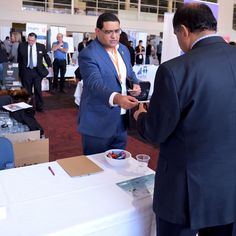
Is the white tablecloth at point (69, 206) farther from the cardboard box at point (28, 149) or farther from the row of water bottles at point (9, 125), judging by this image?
the row of water bottles at point (9, 125)

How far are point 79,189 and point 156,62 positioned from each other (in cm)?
1076

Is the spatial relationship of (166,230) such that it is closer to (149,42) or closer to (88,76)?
(88,76)

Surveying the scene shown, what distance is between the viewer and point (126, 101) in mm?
1437

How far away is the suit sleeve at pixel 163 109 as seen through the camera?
3.02 ft

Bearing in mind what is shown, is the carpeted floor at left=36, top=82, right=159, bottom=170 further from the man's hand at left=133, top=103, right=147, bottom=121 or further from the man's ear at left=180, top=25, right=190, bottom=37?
the man's ear at left=180, top=25, right=190, bottom=37

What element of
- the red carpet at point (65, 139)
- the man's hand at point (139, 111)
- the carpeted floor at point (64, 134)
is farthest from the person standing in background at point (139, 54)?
the man's hand at point (139, 111)

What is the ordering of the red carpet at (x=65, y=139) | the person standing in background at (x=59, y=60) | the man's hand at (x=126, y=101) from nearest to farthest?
the man's hand at (x=126, y=101) → the red carpet at (x=65, y=139) → the person standing in background at (x=59, y=60)

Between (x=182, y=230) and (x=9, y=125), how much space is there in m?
1.74

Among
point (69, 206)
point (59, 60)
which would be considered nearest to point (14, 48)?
point (59, 60)

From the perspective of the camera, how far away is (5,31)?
955cm

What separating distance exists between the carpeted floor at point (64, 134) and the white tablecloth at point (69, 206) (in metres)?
1.89

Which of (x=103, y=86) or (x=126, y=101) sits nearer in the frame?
(x=126, y=101)

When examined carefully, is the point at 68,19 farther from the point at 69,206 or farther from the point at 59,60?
the point at 69,206

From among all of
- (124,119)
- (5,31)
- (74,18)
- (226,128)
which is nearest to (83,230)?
(226,128)
